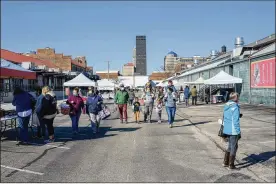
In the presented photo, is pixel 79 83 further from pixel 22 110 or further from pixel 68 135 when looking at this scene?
pixel 22 110

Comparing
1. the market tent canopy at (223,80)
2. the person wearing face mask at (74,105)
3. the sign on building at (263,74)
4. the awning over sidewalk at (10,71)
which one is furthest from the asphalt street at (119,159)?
the market tent canopy at (223,80)

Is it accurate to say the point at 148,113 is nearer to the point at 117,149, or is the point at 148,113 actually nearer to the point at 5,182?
the point at 117,149

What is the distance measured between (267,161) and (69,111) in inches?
254

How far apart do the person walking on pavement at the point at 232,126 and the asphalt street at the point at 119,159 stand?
0.33 metres

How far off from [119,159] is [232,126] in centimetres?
276

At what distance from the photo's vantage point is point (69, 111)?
11664 mm

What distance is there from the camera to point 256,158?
333 inches

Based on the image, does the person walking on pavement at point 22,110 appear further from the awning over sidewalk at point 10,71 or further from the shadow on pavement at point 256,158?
the shadow on pavement at point 256,158

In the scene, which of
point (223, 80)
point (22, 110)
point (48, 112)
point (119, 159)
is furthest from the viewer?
point (223, 80)

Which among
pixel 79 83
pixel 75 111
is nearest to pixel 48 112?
pixel 75 111

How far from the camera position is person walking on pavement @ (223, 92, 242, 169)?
24.4 ft

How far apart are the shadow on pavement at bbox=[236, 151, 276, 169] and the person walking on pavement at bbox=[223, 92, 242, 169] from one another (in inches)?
15.6

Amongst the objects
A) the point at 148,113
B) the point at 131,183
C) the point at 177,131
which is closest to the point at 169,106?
the point at 177,131

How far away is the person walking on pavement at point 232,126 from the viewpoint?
7.44 m
